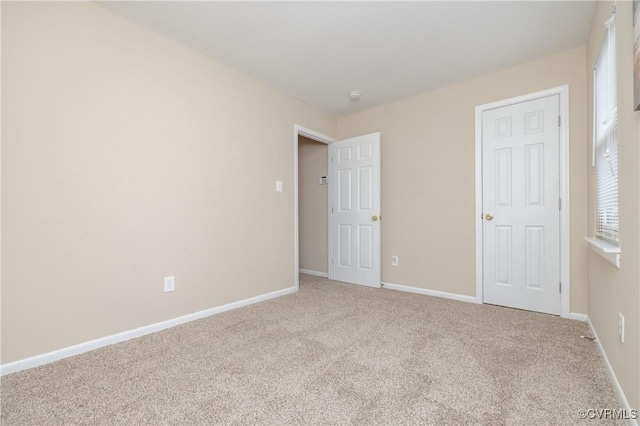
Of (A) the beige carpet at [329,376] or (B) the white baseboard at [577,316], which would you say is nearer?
(A) the beige carpet at [329,376]

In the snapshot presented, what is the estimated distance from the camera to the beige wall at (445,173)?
255cm

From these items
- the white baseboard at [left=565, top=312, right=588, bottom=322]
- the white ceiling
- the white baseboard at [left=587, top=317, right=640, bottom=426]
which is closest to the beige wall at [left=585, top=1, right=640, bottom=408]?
the white baseboard at [left=587, top=317, right=640, bottom=426]

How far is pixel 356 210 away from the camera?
3947 mm

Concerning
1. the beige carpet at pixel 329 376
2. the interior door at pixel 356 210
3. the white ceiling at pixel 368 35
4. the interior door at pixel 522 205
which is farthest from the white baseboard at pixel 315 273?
the white ceiling at pixel 368 35

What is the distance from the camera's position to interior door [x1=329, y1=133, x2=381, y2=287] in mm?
3752

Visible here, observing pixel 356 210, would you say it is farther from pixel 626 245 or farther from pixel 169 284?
pixel 626 245

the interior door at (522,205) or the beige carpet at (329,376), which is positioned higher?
the interior door at (522,205)

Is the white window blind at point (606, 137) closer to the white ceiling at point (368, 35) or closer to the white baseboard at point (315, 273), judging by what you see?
the white ceiling at point (368, 35)

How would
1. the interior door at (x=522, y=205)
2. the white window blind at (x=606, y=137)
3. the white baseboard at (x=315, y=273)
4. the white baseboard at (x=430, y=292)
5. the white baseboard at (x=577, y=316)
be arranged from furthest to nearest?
the white baseboard at (x=315, y=273), the white baseboard at (x=430, y=292), the interior door at (x=522, y=205), the white baseboard at (x=577, y=316), the white window blind at (x=606, y=137)

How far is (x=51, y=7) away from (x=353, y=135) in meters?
3.18

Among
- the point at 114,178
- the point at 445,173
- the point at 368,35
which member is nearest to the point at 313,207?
the point at 445,173

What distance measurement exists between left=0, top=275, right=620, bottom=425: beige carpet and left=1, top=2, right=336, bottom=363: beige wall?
0.33 meters

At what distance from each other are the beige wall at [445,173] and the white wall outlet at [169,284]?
2.47m

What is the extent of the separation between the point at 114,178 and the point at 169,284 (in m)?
0.93
